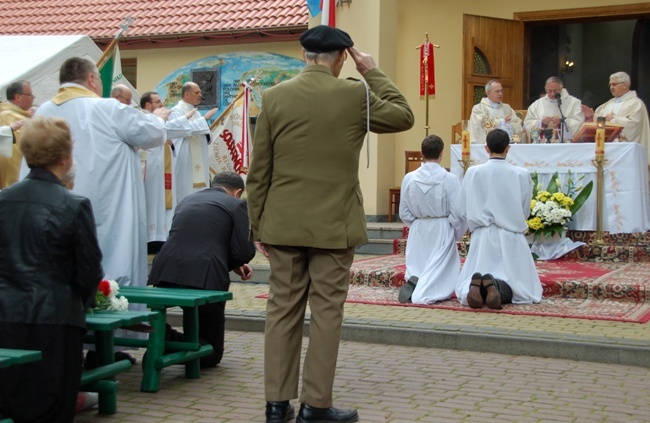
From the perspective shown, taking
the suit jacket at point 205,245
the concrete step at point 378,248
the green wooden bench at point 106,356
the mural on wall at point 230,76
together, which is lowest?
the concrete step at point 378,248

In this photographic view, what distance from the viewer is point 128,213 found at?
7.03 metres

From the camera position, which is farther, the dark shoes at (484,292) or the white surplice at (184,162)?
the white surplice at (184,162)

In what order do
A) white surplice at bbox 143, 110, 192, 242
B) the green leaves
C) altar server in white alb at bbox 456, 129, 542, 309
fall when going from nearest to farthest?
white surplice at bbox 143, 110, 192, 242, altar server in white alb at bbox 456, 129, 542, 309, the green leaves

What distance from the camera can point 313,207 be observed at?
5.19 m

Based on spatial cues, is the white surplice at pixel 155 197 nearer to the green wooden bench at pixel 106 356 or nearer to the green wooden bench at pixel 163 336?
the green wooden bench at pixel 163 336

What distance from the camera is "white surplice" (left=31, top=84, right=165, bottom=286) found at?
688 cm

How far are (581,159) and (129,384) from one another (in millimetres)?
8088

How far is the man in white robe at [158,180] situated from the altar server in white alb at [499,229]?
293 centimetres

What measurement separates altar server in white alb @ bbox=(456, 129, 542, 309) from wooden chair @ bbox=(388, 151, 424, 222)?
7.31 meters

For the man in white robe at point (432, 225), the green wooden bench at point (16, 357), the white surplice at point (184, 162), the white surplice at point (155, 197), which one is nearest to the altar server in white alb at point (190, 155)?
the white surplice at point (184, 162)

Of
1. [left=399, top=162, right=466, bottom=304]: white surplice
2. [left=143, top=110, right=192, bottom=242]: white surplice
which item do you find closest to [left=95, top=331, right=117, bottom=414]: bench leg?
[left=143, top=110, right=192, bottom=242]: white surplice

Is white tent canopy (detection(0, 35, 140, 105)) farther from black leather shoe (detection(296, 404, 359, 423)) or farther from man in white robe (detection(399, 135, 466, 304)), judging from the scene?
black leather shoe (detection(296, 404, 359, 423))

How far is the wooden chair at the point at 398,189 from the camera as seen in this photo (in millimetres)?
17188

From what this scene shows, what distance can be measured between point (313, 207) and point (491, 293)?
4558 millimetres
